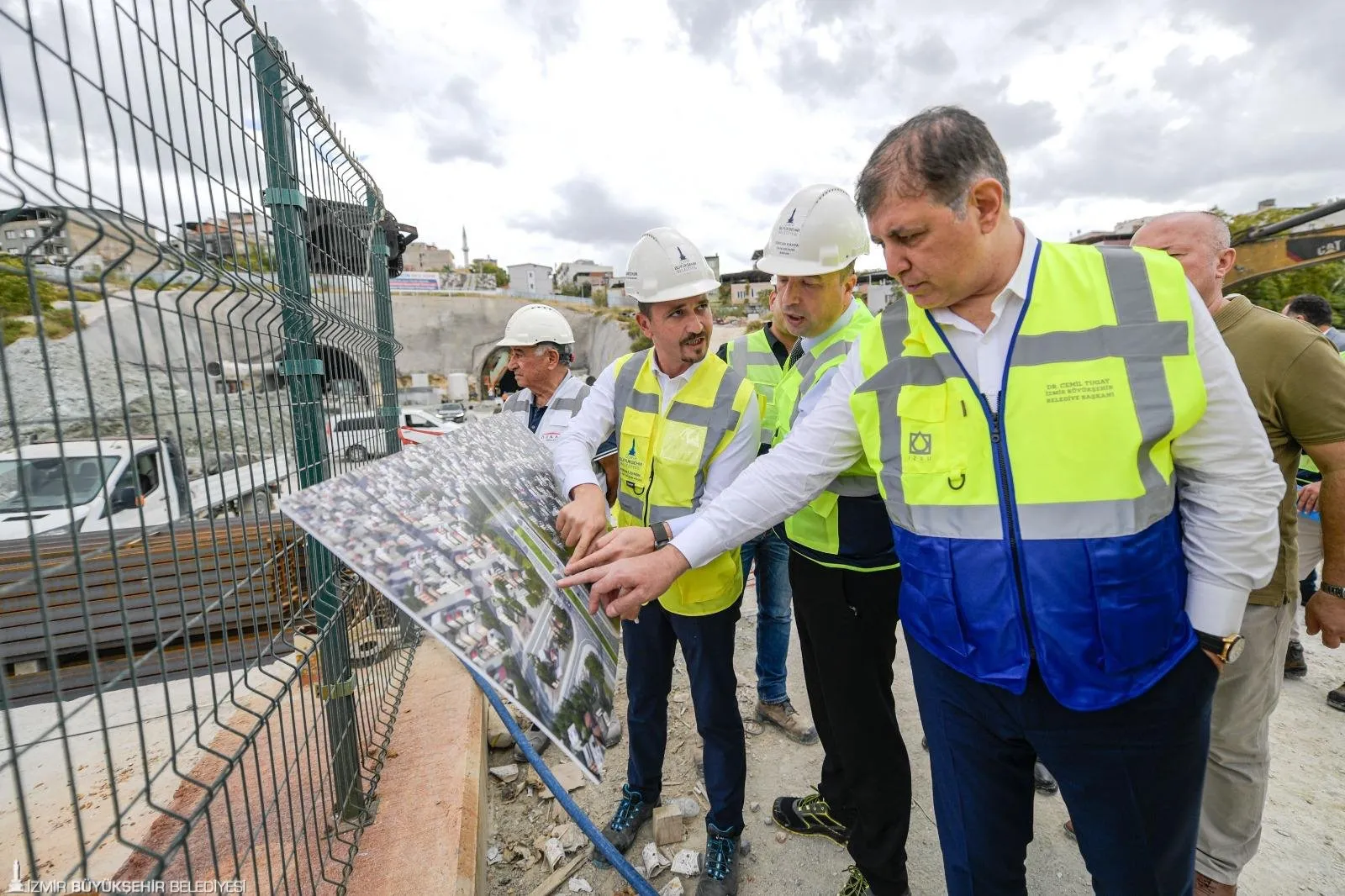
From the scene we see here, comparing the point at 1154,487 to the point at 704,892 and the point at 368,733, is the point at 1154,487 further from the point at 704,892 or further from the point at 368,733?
the point at 368,733

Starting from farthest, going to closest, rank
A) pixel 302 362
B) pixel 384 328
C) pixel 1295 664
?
1. pixel 1295 664
2. pixel 384 328
3. pixel 302 362

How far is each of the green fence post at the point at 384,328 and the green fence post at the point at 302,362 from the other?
4.56 ft

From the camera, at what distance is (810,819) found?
9.01 feet

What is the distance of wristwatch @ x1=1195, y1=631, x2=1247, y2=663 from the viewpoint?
4.52ft

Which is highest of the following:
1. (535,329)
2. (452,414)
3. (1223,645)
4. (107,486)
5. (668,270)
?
(668,270)

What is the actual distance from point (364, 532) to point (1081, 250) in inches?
64.5

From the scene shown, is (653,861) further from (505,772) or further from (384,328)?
(384,328)

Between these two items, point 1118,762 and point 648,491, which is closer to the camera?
point 1118,762

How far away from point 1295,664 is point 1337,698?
0.32m

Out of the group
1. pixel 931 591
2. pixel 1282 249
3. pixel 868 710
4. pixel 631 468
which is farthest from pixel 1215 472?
pixel 1282 249

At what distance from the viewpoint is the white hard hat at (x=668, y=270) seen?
2.43 metres

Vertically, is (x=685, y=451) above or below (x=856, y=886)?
above

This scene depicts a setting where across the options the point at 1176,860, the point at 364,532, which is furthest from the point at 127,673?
the point at 1176,860

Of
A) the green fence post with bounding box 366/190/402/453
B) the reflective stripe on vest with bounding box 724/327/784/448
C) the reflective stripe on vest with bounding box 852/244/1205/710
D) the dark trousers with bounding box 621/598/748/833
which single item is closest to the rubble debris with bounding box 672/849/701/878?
the dark trousers with bounding box 621/598/748/833
